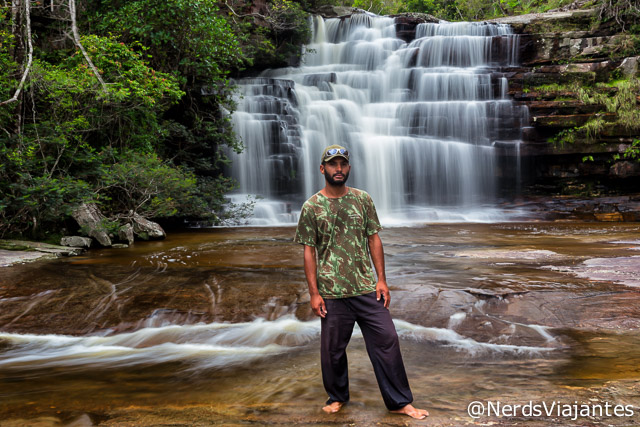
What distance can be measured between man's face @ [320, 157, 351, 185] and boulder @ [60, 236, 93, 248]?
8.67m

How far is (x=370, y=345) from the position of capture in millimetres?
2965

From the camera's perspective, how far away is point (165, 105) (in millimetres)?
13539

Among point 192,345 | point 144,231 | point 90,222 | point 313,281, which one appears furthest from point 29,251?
point 313,281

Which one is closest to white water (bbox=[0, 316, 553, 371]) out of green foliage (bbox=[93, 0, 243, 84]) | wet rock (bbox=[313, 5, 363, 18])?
green foliage (bbox=[93, 0, 243, 84])

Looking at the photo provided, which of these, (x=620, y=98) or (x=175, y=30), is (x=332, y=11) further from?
(x=620, y=98)

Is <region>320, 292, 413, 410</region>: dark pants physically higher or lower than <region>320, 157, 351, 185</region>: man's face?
lower

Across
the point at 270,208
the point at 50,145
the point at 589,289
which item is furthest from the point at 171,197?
the point at 589,289

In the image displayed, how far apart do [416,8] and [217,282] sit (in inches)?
1321

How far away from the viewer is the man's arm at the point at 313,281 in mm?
2941

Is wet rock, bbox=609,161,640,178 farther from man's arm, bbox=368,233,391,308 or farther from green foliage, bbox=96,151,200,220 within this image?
man's arm, bbox=368,233,391,308

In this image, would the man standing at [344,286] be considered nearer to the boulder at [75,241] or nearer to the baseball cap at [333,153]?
the baseball cap at [333,153]

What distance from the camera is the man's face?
9.80ft

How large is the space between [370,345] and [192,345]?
8.15 feet

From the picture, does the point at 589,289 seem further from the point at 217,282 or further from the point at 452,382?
the point at 217,282
